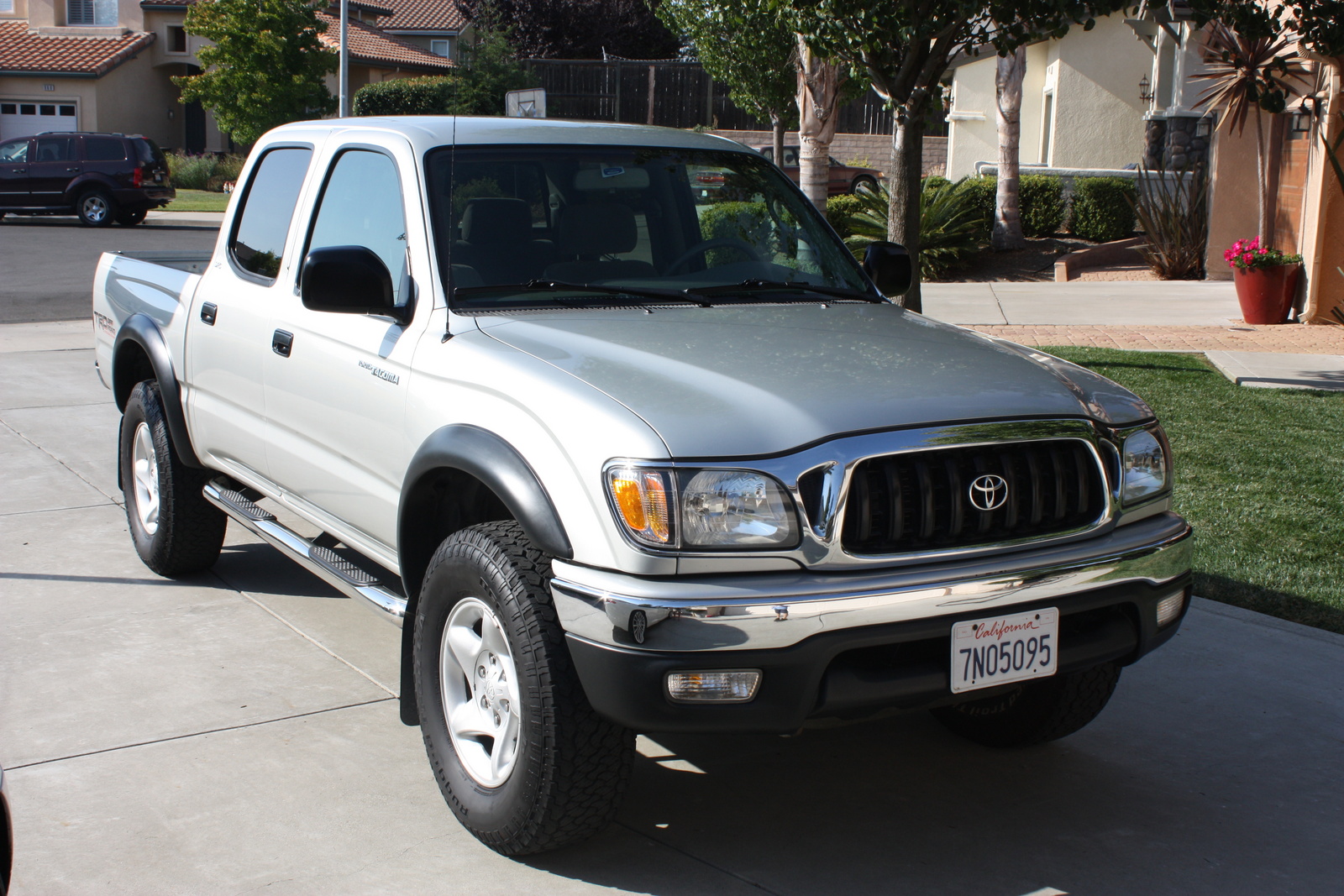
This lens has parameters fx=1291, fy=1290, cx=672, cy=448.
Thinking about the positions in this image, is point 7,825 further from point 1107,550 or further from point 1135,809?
point 1135,809

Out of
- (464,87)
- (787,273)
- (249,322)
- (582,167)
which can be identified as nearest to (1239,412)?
(787,273)

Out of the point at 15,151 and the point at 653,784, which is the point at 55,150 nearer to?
the point at 15,151

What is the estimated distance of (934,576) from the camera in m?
2.99

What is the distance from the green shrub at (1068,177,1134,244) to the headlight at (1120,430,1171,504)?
17752 millimetres

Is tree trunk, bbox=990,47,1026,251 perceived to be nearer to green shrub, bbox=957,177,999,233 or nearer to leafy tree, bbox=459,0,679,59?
green shrub, bbox=957,177,999,233

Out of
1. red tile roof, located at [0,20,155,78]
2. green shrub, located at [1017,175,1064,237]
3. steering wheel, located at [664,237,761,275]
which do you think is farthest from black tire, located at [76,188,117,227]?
steering wheel, located at [664,237,761,275]

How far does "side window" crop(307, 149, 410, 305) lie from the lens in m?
4.04

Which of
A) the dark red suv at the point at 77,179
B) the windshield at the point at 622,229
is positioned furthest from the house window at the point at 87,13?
the windshield at the point at 622,229

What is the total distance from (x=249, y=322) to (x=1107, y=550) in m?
3.01

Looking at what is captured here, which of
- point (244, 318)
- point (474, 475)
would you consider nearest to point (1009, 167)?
point (244, 318)

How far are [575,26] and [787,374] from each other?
4471 cm

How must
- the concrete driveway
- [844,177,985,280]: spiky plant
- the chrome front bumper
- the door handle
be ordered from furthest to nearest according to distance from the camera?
[844,177,985,280]: spiky plant
the door handle
the concrete driveway
the chrome front bumper

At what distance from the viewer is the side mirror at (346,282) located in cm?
365

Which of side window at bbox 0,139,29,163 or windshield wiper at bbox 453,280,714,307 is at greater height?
side window at bbox 0,139,29,163
